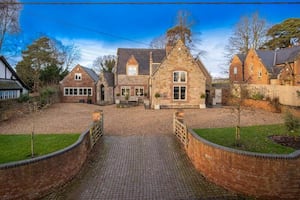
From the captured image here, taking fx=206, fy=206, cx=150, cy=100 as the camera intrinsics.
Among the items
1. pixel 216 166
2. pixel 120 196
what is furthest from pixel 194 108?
pixel 120 196

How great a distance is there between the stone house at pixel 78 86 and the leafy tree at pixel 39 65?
6.20 m

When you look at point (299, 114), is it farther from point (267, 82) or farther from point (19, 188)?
point (19, 188)

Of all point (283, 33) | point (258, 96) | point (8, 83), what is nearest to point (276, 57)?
point (283, 33)

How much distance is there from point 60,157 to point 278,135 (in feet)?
34.2

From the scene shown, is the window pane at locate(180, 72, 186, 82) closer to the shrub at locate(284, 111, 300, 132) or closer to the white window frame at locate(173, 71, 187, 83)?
the white window frame at locate(173, 71, 187, 83)

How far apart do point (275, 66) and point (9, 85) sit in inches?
1415

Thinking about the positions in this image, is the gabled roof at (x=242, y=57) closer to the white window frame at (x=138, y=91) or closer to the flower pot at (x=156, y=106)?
the white window frame at (x=138, y=91)

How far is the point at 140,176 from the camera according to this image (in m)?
8.19

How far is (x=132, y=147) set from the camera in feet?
36.0

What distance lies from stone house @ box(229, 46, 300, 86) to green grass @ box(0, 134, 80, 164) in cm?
2076

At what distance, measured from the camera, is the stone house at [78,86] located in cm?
3303

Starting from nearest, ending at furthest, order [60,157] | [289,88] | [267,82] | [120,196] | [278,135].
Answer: [120,196] → [60,157] → [278,135] → [289,88] → [267,82]

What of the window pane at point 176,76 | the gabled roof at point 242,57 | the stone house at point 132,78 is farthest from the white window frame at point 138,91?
the gabled roof at point 242,57

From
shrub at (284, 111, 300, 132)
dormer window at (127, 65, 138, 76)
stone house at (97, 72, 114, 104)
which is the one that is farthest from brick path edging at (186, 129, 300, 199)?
stone house at (97, 72, 114, 104)
